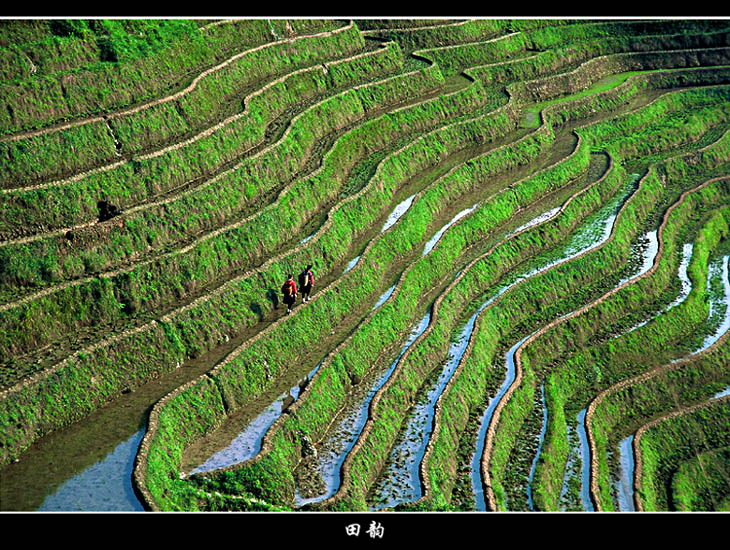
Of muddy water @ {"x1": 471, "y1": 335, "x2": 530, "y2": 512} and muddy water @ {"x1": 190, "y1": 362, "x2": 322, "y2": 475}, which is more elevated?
muddy water @ {"x1": 190, "y1": 362, "x2": 322, "y2": 475}

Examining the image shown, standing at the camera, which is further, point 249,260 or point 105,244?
point 249,260

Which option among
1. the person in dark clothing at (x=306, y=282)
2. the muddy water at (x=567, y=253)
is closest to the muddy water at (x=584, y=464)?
the muddy water at (x=567, y=253)

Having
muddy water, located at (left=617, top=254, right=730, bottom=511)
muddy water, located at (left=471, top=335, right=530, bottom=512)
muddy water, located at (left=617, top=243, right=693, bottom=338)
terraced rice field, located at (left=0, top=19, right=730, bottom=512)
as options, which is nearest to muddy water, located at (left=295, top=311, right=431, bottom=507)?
terraced rice field, located at (left=0, top=19, right=730, bottom=512)

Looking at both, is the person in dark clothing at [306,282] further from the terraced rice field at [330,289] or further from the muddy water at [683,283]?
the muddy water at [683,283]

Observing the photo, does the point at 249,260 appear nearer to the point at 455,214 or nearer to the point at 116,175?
the point at 116,175

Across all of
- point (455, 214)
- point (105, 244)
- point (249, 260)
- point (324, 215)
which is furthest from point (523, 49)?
point (105, 244)

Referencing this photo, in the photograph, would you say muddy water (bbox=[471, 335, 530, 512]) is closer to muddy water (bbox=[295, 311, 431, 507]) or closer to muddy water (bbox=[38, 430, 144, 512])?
muddy water (bbox=[295, 311, 431, 507])
